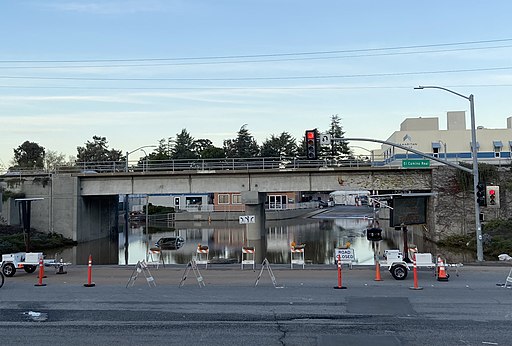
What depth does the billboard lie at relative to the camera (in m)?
22.9

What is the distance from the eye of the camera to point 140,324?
1268cm

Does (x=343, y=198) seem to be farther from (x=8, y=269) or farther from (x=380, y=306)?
(x=380, y=306)

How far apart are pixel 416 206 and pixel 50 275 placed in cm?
1615

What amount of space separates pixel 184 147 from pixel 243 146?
17.2 m

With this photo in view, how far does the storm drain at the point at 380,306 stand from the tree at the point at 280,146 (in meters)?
94.4

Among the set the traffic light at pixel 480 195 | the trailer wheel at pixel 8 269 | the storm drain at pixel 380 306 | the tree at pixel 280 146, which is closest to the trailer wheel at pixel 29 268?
the trailer wheel at pixel 8 269

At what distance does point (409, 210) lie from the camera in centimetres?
2298

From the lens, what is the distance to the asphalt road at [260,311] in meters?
11.2

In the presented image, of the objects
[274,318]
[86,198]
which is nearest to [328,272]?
[274,318]

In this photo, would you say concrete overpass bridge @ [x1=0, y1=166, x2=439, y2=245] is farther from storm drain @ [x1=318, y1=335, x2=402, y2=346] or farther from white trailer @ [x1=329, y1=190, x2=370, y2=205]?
white trailer @ [x1=329, y1=190, x2=370, y2=205]

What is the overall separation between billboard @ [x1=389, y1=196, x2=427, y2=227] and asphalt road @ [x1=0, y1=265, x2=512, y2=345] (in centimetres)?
262

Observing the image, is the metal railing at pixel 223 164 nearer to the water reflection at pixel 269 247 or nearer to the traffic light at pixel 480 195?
the water reflection at pixel 269 247

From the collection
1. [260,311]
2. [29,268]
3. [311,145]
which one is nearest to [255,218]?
[311,145]

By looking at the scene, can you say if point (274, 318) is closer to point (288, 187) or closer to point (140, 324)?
point (140, 324)
